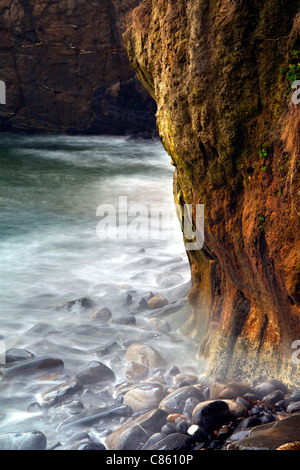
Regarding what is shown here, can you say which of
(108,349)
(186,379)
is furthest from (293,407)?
(108,349)

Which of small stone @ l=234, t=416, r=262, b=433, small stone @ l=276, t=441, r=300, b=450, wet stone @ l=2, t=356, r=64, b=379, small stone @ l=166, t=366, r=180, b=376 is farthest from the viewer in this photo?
wet stone @ l=2, t=356, r=64, b=379

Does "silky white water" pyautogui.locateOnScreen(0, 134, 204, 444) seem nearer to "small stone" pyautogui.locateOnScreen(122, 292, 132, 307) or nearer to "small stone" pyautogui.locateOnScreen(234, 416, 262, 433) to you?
"small stone" pyautogui.locateOnScreen(122, 292, 132, 307)

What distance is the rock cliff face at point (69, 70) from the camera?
1909cm

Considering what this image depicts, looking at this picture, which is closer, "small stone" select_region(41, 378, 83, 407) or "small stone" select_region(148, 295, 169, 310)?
"small stone" select_region(41, 378, 83, 407)

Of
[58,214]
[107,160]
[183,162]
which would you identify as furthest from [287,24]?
[107,160]

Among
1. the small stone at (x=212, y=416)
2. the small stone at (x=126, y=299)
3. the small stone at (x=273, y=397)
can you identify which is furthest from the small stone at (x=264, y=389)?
the small stone at (x=126, y=299)

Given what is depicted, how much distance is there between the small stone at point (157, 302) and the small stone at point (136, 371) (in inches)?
63.1

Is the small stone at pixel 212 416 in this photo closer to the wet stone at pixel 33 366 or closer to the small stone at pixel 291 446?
the small stone at pixel 291 446

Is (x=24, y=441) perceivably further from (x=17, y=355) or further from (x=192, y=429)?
(x=17, y=355)

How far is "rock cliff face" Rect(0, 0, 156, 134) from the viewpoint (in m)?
19.1

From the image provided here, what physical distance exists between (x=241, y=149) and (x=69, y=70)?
17.2 meters

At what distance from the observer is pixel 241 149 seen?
416cm

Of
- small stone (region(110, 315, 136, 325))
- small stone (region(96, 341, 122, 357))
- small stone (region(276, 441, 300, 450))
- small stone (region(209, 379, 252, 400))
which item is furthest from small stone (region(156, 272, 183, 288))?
small stone (region(276, 441, 300, 450))

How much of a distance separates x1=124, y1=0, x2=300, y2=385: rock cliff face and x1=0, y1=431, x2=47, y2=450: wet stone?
65.7 inches
